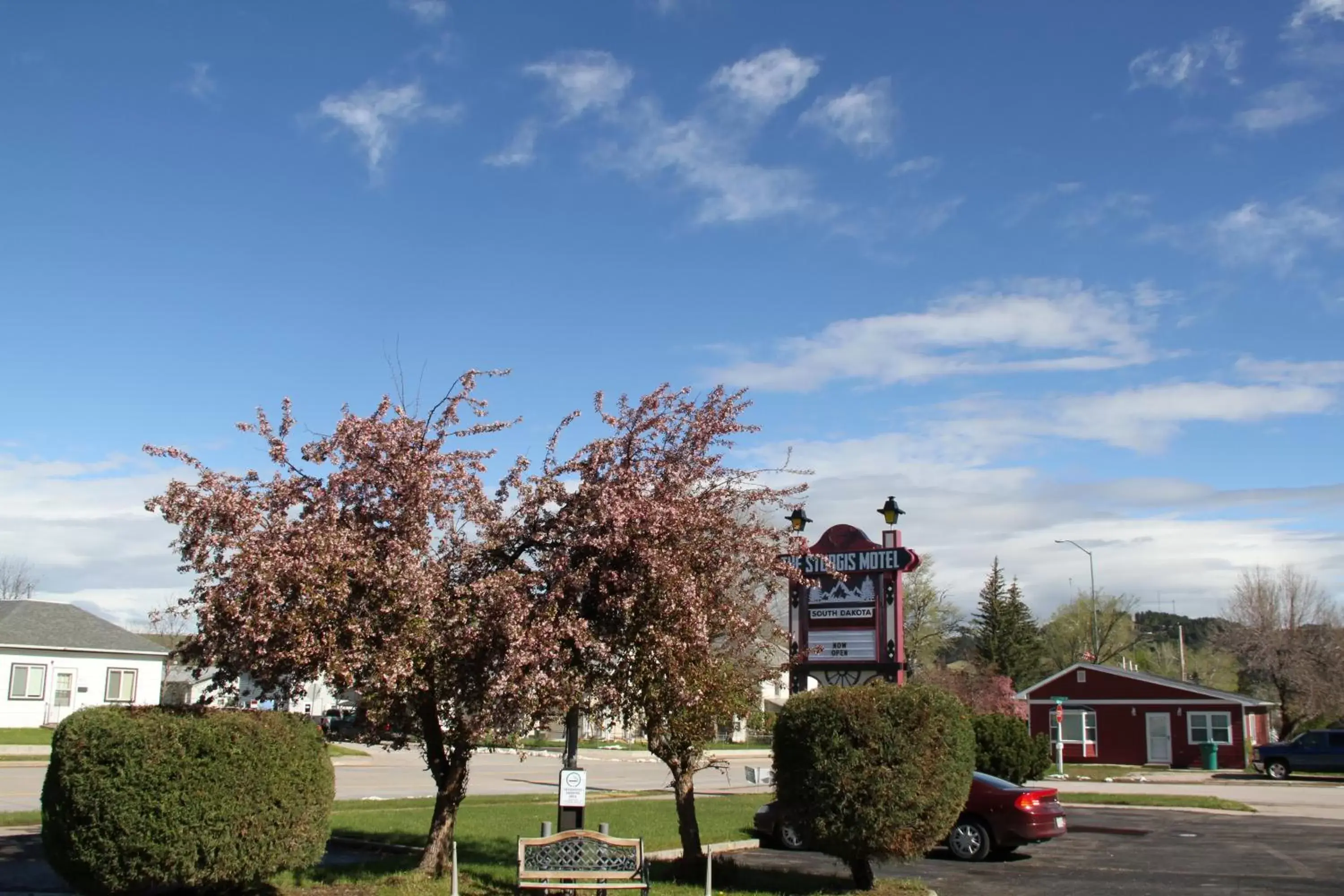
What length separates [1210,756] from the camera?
45.4 metres

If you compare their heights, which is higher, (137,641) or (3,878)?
(137,641)

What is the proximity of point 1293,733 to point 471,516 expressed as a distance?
5755 centimetres

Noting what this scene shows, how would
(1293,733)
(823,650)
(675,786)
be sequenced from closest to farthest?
(675,786) → (823,650) → (1293,733)

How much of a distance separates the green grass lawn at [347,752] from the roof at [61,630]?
8.83m

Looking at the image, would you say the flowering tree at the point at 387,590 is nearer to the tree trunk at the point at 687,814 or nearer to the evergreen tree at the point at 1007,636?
the tree trunk at the point at 687,814

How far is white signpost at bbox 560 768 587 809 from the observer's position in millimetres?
12875

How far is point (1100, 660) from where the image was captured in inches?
3024

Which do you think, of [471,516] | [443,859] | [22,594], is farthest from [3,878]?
[22,594]

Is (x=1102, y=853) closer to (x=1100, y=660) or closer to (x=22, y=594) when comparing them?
(x=1100, y=660)

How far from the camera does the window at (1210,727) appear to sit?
4603 cm

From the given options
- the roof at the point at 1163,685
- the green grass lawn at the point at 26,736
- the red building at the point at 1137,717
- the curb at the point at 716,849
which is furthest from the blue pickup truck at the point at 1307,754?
the green grass lawn at the point at 26,736

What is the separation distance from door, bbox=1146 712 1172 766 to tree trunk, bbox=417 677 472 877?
133 feet

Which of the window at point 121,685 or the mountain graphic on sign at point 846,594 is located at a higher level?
the mountain graphic on sign at point 846,594

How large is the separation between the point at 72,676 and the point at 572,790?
41231 millimetres
